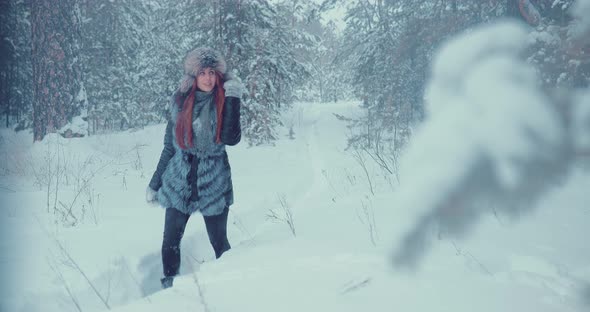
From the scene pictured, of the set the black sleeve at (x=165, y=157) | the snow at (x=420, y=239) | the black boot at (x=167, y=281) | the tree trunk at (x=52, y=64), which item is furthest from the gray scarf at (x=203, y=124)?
the tree trunk at (x=52, y=64)

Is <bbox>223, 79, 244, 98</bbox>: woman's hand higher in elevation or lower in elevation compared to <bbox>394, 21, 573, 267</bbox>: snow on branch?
higher

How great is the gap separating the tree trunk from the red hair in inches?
254

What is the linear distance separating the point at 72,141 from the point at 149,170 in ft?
5.79

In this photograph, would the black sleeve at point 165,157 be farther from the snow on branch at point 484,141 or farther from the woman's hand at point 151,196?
the snow on branch at point 484,141

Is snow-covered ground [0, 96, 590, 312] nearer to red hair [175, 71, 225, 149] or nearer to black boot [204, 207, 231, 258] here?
black boot [204, 207, 231, 258]

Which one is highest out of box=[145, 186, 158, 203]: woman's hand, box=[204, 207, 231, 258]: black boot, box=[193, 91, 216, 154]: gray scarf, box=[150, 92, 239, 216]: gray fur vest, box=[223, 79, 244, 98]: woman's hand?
box=[223, 79, 244, 98]: woman's hand

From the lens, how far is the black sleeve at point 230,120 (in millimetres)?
2865

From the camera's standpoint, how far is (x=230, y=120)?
9.41 feet

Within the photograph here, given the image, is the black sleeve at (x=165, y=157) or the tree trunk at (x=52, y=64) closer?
the black sleeve at (x=165, y=157)

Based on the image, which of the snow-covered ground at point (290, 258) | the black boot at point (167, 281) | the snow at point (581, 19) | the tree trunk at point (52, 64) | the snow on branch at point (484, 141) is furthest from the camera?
the tree trunk at point (52, 64)

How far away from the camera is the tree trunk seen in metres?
7.64

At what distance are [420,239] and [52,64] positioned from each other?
354 inches

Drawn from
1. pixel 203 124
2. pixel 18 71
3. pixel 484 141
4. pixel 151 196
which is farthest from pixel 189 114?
pixel 18 71

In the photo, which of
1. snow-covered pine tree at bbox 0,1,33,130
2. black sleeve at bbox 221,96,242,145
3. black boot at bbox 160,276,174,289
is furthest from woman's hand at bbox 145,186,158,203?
snow-covered pine tree at bbox 0,1,33,130
